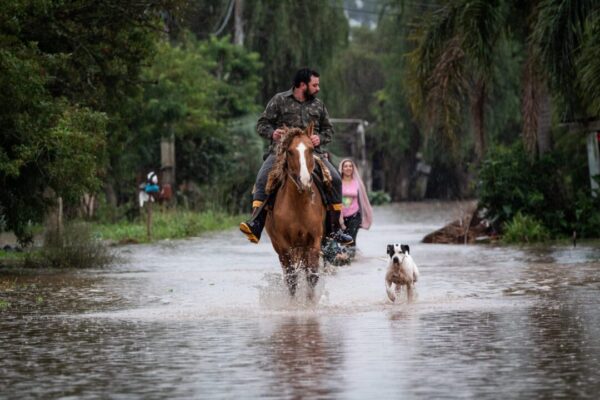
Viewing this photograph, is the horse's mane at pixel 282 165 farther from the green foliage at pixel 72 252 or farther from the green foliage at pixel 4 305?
the green foliage at pixel 72 252

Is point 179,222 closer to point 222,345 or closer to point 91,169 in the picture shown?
point 91,169

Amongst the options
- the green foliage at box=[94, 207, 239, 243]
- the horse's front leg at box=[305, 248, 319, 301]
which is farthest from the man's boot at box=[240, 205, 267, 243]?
the green foliage at box=[94, 207, 239, 243]

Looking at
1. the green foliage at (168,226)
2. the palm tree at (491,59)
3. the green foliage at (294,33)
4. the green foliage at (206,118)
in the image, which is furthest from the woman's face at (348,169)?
the green foliage at (294,33)

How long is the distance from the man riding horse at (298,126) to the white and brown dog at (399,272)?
0.84 meters

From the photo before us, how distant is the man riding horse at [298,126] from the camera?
15.9 meters

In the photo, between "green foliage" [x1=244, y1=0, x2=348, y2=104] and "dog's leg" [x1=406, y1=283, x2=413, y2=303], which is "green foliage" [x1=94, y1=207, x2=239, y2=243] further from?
"dog's leg" [x1=406, y1=283, x2=413, y2=303]

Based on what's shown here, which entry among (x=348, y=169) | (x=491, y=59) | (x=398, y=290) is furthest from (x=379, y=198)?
(x=398, y=290)

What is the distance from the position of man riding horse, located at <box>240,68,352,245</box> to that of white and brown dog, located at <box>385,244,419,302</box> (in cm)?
84

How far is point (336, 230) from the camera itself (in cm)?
1633

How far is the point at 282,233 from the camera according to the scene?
15.5m

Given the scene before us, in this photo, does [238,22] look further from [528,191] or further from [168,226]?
[528,191]

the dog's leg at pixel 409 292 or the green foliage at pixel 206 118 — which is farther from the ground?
the green foliage at pixel 206 118

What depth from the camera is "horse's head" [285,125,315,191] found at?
1491cm

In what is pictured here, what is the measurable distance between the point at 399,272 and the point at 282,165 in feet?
5.45
